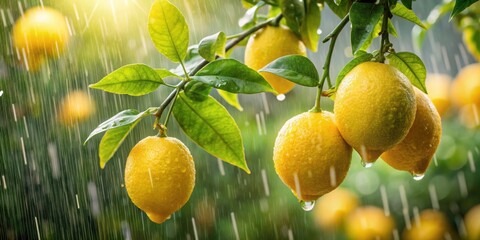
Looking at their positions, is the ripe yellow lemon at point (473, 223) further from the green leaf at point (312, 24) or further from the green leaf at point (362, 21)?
the green leaf at point (362, 21)

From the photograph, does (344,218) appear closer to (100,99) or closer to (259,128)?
(259,128)

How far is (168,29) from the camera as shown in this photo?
44 cm

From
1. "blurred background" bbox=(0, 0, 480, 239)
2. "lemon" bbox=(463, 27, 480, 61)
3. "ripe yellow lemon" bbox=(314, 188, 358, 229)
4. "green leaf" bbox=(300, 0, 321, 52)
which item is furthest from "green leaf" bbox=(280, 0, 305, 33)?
"ripe yellow lemon" bbox=(314, 188, 358, 229)

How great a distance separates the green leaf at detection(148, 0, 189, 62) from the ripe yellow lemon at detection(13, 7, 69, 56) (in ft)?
1.76

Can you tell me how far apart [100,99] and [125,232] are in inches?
11.5

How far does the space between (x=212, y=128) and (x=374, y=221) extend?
29.7 inches

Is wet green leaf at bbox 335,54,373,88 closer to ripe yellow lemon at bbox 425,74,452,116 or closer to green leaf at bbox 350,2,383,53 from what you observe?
green leaf at bbox 350,2,383,53

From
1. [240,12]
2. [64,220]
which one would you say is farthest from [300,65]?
[240,12]

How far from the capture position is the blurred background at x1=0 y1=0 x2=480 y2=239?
106cm

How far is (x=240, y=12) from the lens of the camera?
1519mm

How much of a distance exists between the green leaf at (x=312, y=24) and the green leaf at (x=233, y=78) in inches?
5.7

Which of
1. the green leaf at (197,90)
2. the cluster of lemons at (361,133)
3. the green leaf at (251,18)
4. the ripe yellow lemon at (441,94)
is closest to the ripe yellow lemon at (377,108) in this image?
the cluster of lemons at (361,133)

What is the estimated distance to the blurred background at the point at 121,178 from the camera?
106 cm

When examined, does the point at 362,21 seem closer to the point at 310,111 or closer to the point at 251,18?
the point at 310,111
